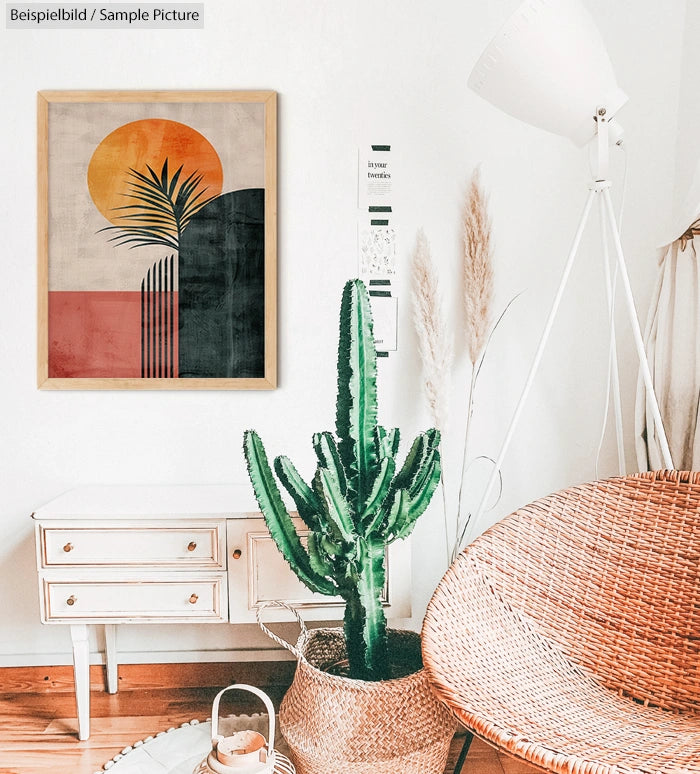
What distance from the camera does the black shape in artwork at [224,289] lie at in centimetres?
213

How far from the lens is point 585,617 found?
153 centimetres

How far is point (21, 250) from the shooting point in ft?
7.02

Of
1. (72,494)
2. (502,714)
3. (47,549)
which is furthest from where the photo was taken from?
(72,494)

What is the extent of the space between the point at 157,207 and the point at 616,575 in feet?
5.50

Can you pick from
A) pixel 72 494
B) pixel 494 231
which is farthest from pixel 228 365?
pixel 494 231

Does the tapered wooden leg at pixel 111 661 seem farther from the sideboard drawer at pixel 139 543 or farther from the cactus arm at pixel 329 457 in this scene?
the cactus arm at pixel 329 457

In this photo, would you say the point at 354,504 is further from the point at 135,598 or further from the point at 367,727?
the point at 135,598

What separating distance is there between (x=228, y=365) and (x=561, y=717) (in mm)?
1363

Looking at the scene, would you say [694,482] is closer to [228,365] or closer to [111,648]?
[228,365]

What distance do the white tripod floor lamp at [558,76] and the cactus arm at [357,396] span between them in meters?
0.60

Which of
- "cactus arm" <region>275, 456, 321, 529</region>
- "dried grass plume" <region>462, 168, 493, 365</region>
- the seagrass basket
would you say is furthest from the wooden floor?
"dried grass plume" <region>462, 168, 493, 365</region>

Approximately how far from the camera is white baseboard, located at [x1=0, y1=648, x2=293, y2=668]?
7.24 ft

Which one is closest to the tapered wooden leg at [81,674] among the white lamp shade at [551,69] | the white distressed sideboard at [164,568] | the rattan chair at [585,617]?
the white distressed sideboard at [164,568]

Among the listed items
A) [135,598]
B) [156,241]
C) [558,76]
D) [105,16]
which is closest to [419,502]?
[135,598]
